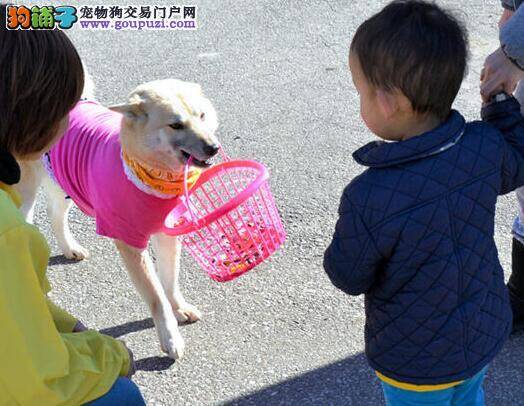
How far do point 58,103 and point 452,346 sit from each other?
3.82ft

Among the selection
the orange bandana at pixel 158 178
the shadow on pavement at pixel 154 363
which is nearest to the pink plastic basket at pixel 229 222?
the orange bandana at pixel 158 178

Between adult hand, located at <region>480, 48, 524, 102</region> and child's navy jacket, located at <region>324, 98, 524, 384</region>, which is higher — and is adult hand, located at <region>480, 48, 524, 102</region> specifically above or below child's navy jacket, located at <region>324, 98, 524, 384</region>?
above

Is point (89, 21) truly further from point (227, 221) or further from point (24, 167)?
point (227, 221)

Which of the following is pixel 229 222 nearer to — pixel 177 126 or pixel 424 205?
pixel 177 126

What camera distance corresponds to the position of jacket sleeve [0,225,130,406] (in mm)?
1610

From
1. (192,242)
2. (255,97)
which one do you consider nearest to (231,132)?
(255,97)

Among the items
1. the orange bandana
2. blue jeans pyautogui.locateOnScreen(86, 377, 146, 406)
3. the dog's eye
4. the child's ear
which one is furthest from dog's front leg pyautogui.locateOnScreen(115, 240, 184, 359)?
the child's ear

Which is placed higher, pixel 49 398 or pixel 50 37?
pixel 50 37

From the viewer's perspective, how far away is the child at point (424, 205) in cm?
193

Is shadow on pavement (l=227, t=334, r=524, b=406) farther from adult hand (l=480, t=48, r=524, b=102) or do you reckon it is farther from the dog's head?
adult hand (l=480, t=48, r=524, b=102)

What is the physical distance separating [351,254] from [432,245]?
199 millimetres

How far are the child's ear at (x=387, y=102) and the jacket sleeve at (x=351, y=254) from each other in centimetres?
22

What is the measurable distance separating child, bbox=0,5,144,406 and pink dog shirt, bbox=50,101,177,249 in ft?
3.17

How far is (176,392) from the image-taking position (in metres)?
3.12
